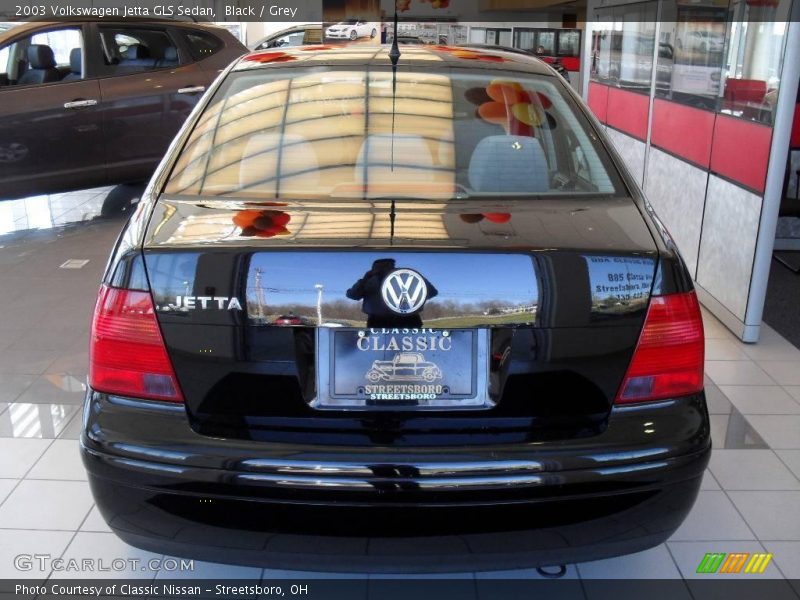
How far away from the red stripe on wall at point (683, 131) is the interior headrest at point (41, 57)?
4.44 metres

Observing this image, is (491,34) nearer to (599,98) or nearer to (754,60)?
(599,98)

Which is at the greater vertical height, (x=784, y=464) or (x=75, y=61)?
(x=75, y=61)

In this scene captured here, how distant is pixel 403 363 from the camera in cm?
173

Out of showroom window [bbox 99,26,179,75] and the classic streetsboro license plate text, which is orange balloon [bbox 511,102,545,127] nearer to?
the classic streetsboro license plate text

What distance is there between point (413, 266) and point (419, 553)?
61cm

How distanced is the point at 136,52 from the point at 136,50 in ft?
0.05

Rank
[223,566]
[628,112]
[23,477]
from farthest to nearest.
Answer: [628,112] < [23,477] < [223,566]

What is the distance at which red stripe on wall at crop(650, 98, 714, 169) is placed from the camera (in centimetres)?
461

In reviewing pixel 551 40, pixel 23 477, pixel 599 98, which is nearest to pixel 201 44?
pixel 599 98

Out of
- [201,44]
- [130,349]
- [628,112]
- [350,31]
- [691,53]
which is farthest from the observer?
[350,31]

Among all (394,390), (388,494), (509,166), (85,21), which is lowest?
(388,494)

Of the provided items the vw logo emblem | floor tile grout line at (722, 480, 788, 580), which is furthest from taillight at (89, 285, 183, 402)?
floor tile grout line at (722, 480, 788, 580)

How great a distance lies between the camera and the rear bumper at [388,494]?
1.72 m

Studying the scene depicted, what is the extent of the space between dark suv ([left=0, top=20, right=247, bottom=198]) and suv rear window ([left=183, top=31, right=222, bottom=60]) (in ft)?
0.03
